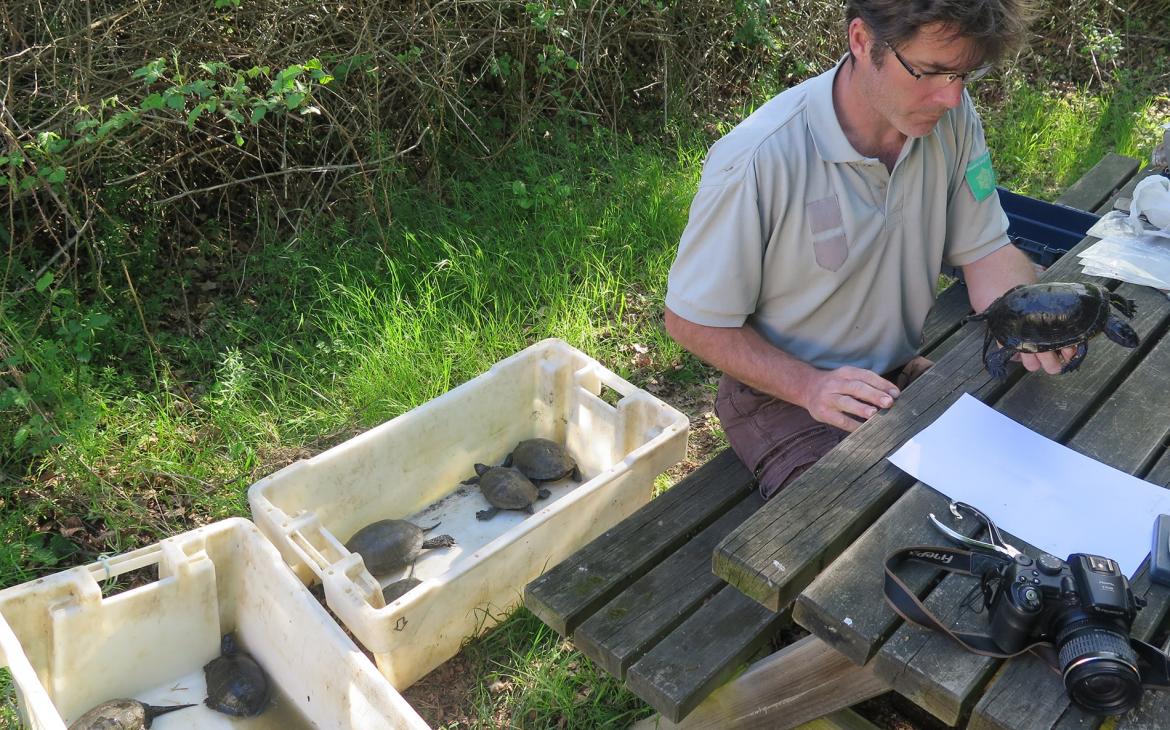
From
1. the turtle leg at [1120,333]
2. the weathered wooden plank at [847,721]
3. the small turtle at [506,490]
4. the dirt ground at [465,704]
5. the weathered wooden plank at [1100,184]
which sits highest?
the turtle leg at [1120,333]

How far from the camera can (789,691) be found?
2.00 meters

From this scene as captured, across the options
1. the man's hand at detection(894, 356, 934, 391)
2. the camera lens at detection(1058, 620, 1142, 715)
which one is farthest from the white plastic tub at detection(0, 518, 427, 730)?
the man's hand at detection(894, 356, 934, 391)

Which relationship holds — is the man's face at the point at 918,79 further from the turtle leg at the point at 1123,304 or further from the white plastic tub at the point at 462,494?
the white plastic tub at the point at 462,494

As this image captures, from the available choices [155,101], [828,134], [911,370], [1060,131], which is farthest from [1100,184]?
[155,101]

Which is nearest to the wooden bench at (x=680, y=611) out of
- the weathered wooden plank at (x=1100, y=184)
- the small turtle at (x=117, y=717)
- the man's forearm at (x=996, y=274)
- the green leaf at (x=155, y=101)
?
the man's forearm at (x=996, y=274)

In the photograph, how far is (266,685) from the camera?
2.61 m

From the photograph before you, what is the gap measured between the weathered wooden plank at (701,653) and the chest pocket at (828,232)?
32.6 inches

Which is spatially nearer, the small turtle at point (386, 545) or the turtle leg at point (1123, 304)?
the turtle leg at point (1123, 304)

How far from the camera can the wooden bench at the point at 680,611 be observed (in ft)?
6.30

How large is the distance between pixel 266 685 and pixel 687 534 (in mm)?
1265

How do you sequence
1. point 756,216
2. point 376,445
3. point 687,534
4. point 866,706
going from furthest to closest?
point 376,445 → point 866,706 → point 687,534 → point 756,216

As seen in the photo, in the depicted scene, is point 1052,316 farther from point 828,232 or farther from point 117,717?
point 117,717

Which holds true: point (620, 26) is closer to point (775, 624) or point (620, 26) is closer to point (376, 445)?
point (376, 445)

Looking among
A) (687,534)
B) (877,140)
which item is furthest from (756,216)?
(687,534)
